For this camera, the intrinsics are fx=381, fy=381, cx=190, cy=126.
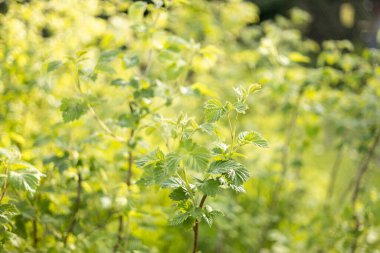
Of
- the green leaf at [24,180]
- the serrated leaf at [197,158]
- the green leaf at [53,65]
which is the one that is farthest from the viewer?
the green leaf at [53,65]

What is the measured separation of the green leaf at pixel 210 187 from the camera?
101 centimetres

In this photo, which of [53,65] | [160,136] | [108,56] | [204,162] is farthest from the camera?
[160,136]

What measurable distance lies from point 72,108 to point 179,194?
1.71 feet

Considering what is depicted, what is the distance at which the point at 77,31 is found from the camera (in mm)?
2516

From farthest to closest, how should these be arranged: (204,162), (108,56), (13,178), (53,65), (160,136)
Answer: (160,136) < (108,56) < (53,65) < (13,178) < (204,162)

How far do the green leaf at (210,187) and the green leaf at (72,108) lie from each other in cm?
53

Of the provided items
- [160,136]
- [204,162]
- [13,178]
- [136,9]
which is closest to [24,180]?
[13,178]

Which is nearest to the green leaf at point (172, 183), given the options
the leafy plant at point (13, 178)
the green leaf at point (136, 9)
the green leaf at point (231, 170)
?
the green leaf at point (231, 170)

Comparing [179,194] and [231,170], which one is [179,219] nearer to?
[179,194]

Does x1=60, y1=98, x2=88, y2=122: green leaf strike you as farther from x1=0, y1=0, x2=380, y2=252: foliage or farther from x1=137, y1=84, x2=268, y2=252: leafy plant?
x1=137, y1=84, x2=268, y2=252: leafy plant

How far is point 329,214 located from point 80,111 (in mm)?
2031

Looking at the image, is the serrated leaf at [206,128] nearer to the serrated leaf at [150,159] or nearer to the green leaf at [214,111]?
the green leaf at [214,111]

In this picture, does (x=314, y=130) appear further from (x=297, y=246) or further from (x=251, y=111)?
(x=251, y=111)

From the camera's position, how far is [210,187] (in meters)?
1.02
